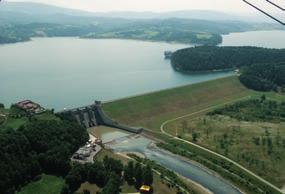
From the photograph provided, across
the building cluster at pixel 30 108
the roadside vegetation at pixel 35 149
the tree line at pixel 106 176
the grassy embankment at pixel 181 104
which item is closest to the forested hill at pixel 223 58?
the grassy embankment at pixel 181 104

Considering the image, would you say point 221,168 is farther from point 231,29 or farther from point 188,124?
point 231,29

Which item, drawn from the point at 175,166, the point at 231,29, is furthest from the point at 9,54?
the point at 231,29

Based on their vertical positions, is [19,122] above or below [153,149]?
above

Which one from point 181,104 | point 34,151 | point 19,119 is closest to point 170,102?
point 181,104

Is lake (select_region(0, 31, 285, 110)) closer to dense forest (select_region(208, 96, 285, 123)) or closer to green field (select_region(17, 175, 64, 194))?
dense forest (select_region(208, 96, 285, 123))

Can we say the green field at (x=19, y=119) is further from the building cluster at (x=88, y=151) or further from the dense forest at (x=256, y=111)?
the dense forest at (x=256, y=111)

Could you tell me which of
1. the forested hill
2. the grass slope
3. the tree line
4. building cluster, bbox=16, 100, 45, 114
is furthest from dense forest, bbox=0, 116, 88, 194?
the forested hill
